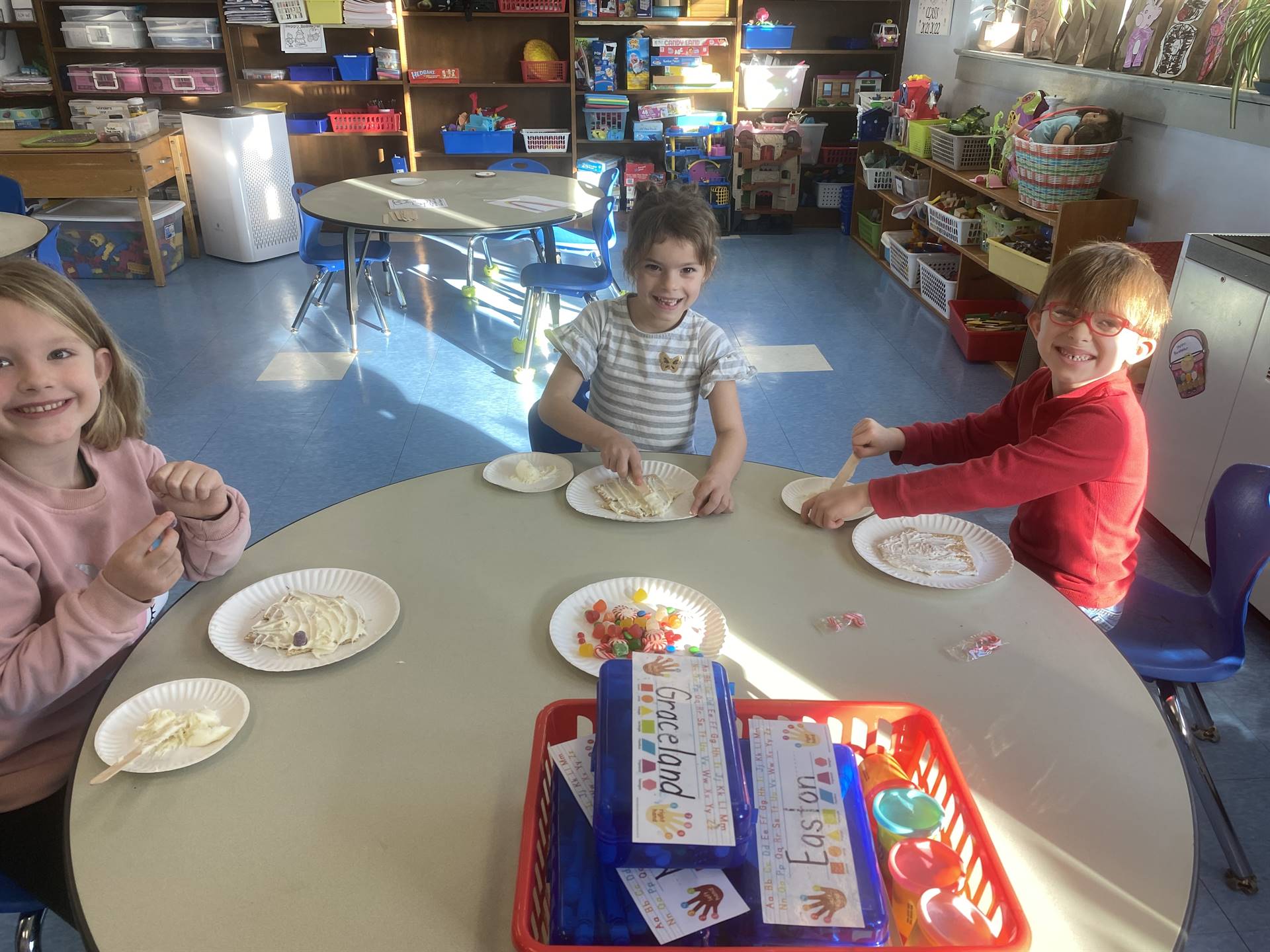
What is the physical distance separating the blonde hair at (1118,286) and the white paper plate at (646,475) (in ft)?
2.14

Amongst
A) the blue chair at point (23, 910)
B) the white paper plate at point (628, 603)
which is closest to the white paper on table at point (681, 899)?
the white paper plate at point (628, 603)

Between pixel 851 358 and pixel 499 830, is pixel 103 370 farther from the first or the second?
pixel 851 358

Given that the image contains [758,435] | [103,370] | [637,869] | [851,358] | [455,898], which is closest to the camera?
[637,869]

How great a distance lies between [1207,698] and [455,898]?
182 centimetres

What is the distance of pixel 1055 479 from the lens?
1344 mm

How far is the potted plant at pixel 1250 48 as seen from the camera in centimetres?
241

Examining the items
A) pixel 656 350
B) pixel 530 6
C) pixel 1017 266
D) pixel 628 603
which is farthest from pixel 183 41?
pixel 628 603

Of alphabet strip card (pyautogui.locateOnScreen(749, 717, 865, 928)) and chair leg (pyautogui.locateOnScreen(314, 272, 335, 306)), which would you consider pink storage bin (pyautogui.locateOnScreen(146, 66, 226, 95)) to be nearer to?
chair leg (pyautogui.locateOnScreen(314, 272, 335, 306))

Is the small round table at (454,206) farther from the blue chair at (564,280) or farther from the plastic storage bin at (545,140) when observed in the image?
Answer: the plastic storage bin at (545,140)

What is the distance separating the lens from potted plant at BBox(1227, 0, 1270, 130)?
2410 millimetres

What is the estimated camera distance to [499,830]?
0.81 metres

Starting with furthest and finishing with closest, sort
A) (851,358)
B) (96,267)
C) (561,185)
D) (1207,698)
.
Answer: (96,267) → (561,185) → (851,358) → (1207,698)

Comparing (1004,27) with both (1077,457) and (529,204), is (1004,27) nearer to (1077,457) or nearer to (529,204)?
(529,204)

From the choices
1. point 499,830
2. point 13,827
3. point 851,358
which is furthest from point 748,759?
point 851,358
